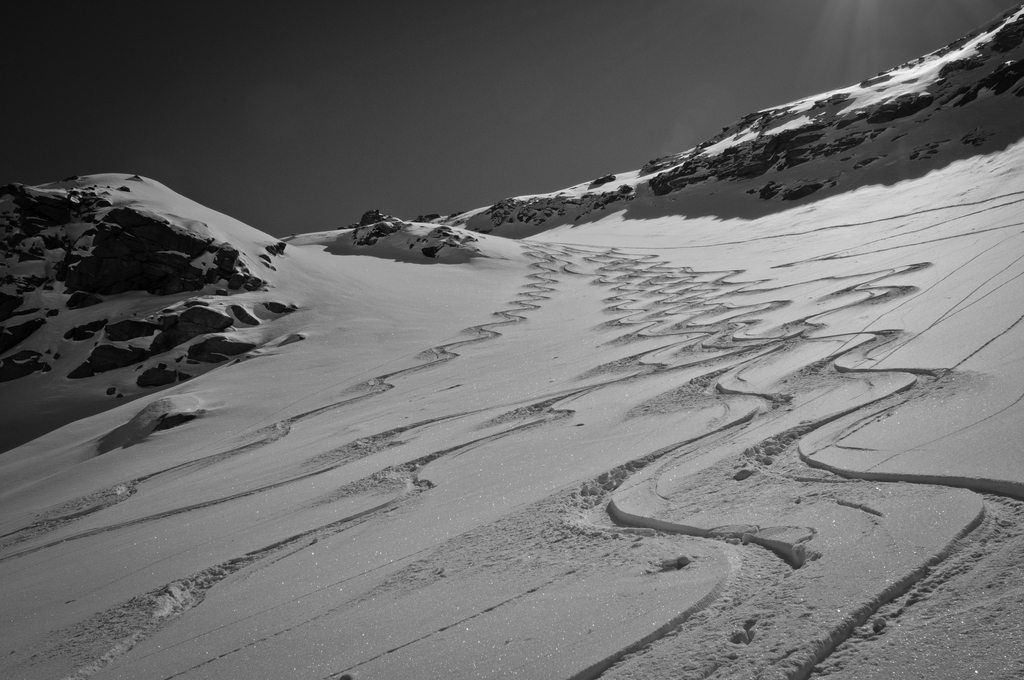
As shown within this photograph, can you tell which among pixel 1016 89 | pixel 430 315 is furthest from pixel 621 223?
pixel 430 315

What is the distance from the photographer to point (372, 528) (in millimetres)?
3672

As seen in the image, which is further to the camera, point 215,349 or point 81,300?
point 81,300

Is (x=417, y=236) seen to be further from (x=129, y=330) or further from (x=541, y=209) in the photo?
(x=541, y=209)

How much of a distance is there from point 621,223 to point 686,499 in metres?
41.1

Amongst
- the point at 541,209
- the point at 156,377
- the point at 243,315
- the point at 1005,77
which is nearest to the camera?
the point at 156,377

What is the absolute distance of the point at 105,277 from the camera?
12039 mm

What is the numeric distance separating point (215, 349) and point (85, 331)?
318 cm

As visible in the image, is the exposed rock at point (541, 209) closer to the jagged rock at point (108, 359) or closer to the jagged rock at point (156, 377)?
the jagged rock at point (108, 359)

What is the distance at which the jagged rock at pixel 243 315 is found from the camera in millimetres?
11664

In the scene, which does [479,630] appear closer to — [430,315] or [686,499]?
[686,499]

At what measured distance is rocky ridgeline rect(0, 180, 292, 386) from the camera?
34.7 ft

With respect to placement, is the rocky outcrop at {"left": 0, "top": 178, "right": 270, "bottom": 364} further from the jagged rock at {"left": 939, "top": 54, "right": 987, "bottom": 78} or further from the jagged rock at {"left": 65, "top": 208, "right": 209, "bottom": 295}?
the jagged rock at {"left": 939, "top": 54, "right": 987, "bottom": 78}

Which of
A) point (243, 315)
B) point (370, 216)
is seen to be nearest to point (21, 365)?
point (243, 315)

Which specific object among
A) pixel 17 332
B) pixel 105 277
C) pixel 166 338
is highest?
pixel 105 277
